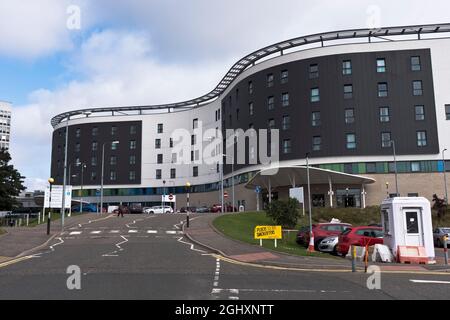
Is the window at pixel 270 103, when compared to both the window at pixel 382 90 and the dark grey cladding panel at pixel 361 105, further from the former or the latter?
the window at pixel 382 90

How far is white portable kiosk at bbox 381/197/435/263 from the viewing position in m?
18.3

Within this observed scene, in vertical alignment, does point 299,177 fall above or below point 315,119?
below

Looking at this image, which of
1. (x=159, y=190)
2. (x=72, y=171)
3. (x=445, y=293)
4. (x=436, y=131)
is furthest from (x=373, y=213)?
(x=72, y=171)

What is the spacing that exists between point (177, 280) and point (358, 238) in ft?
36.0

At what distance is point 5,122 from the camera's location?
442 feet

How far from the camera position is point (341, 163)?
199 feet

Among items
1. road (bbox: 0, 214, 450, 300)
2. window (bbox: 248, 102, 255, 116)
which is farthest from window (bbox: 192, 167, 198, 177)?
road (bbox: 0, 214, 450, 300)

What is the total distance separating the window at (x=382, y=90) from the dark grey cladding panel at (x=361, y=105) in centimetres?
51

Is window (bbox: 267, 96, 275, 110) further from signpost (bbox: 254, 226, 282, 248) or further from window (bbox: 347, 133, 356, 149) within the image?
signpost (bbox: 254, 226, 282, 248)

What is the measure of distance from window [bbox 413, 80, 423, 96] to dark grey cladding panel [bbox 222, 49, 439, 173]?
462 mm

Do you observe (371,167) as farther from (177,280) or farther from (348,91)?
(177,280)

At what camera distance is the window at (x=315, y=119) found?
62750mm

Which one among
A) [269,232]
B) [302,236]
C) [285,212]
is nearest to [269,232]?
[269,232]
